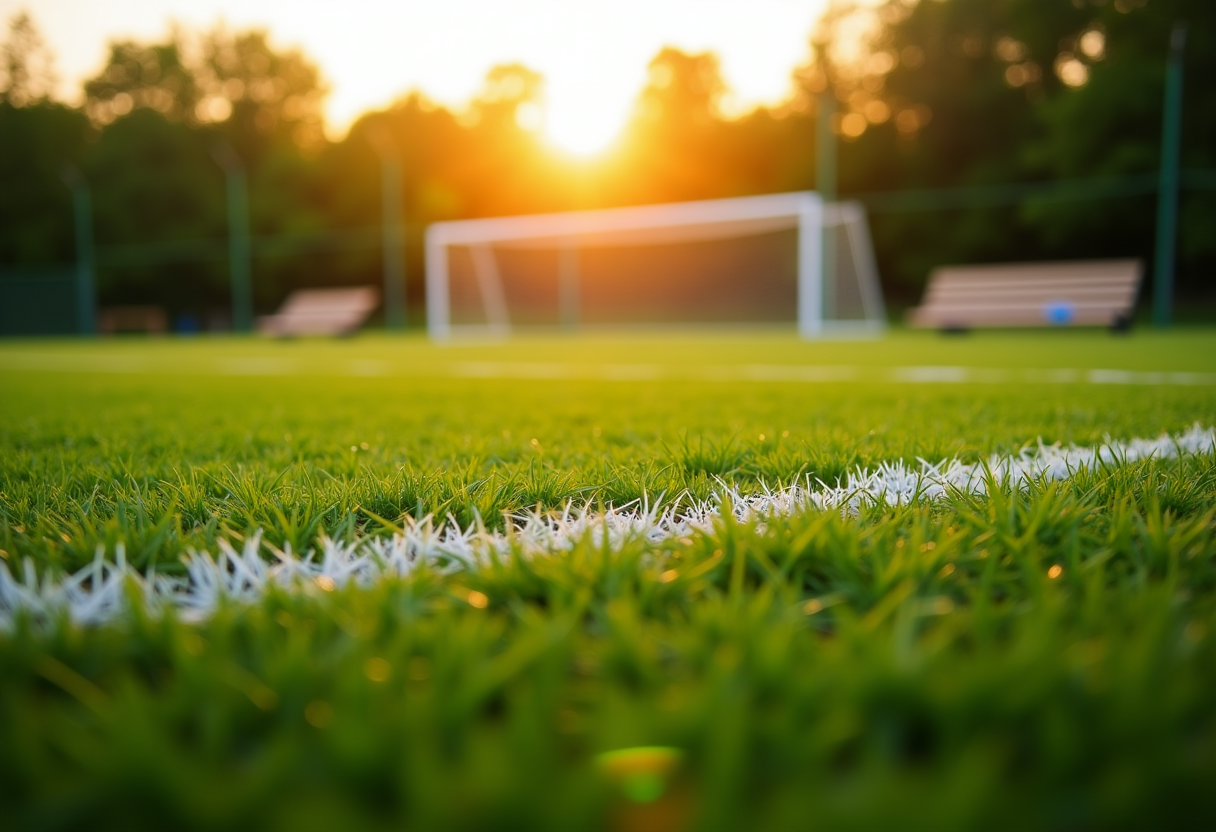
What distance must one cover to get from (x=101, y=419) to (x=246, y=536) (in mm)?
2521

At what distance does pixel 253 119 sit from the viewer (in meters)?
34.4

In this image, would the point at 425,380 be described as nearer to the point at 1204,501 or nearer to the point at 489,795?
the point at 1204,501

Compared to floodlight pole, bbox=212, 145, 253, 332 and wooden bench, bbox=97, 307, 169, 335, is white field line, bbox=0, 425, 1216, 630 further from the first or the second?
wooden bench, bbox=97, 307, 169, 335

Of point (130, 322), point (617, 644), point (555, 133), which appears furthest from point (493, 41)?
point (617, 644)

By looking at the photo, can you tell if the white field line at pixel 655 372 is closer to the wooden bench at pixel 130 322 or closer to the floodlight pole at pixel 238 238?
the floodlight pole at pixel 238 238

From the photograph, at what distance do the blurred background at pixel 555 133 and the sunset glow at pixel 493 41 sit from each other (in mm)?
146

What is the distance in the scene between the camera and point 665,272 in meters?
20.4

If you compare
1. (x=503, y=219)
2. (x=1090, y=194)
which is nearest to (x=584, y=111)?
(x=503, y=219)

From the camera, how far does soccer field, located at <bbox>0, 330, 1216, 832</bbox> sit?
1.94 feet

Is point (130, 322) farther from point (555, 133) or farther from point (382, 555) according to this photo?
point (382, 555)

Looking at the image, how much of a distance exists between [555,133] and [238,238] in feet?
47.5

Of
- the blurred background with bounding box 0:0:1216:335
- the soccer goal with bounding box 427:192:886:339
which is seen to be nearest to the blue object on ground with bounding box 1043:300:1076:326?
the soccer goal with bounding box 427:192:886:339

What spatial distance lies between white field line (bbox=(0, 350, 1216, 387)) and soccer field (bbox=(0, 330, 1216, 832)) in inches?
112

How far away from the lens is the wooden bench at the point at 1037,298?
11.4 metres
